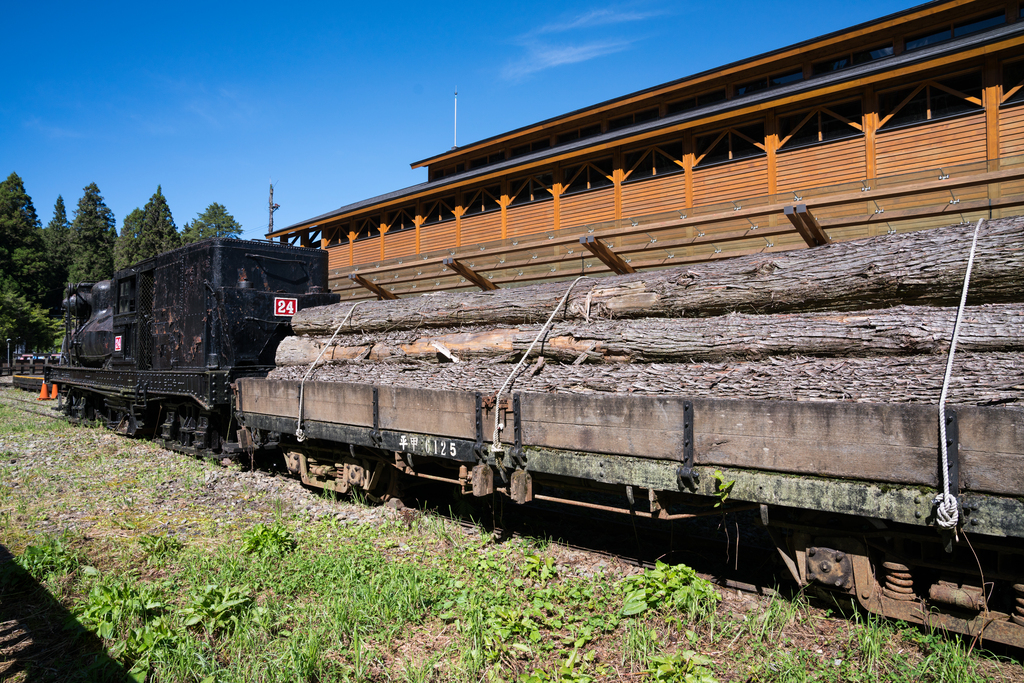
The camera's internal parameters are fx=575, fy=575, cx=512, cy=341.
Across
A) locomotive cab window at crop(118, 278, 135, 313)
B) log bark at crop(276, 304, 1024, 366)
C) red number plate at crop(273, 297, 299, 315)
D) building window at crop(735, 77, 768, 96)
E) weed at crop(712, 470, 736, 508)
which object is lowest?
weed at crop(712, 470, 736, 508)

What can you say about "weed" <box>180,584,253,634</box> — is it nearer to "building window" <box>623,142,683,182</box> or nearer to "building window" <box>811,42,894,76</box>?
"building window" <box>623,142,683,182</box>

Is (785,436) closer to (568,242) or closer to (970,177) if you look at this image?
(970,177)

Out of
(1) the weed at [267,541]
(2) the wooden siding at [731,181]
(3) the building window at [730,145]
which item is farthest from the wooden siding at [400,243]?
(1) the weed at [267,541]

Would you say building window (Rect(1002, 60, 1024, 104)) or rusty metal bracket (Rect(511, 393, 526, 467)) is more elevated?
building window (Rect(1002, 60, 1024, 104))

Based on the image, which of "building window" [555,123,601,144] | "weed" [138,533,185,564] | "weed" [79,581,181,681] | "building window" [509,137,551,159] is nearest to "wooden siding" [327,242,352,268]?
"building window" [509,137,551,159]

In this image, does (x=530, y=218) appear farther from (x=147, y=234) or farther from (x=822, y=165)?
(x=147, y=234)

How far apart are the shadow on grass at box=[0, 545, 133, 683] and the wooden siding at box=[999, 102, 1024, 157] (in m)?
13.7

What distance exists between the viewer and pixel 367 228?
842 inches

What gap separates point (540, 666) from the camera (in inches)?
130

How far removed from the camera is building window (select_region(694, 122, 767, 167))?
41.8 ft

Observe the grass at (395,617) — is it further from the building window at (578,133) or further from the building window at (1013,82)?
the building window at (578,133)

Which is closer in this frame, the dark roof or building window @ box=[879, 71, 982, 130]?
the dark roof

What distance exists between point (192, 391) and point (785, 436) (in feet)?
27.8

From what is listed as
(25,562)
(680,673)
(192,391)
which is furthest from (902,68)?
(25,562)
